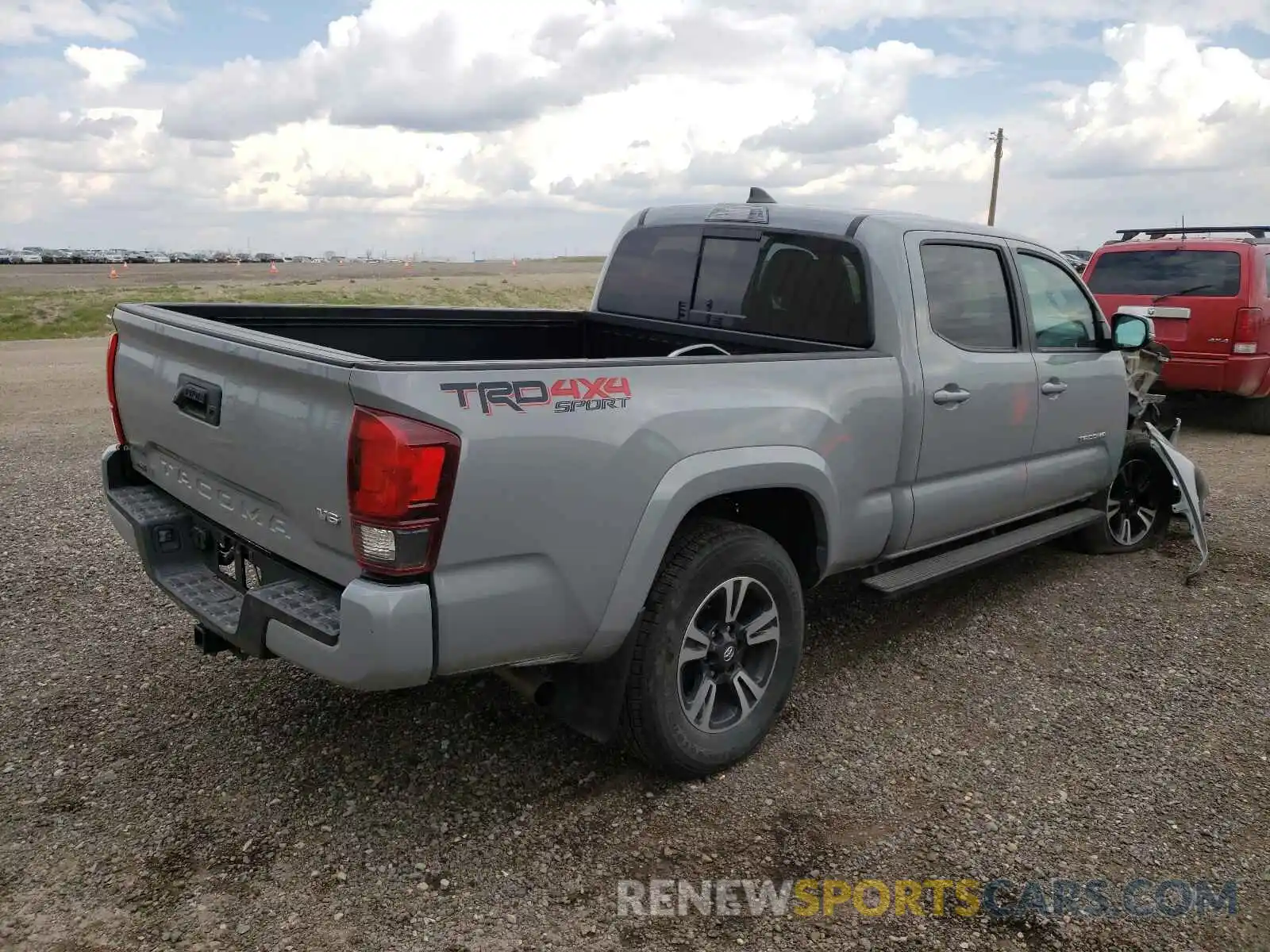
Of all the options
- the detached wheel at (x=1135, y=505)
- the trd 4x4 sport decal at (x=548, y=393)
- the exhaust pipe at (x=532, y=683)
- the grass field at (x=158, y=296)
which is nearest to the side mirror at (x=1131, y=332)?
the detached wheel at (x=1135, y=505)

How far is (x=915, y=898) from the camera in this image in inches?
112

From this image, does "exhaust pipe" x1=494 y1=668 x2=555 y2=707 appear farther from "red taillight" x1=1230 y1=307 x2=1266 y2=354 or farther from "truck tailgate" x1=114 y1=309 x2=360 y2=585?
"red taillight" x1=1230 y1=307 x2=1266 y2=354

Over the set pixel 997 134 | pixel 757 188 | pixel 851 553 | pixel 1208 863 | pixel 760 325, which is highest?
pixel 997 134

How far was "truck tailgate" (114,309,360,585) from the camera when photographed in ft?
8.62

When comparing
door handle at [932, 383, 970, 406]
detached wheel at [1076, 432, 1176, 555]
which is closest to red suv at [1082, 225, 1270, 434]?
detached wheel at [1076, 432, 1176, 555]

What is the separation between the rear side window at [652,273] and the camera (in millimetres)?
4621

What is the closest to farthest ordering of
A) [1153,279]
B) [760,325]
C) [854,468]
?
[854,468], [760,325], [1153,279]

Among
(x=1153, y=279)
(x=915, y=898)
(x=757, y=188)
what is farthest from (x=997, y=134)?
(x=915, y=898)

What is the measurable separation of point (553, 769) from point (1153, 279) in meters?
8.93

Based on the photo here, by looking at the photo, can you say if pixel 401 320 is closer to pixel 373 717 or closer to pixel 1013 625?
pixel 373 717

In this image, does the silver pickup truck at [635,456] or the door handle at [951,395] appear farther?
the door handle at [951,395]

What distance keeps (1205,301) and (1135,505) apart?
14.7ft

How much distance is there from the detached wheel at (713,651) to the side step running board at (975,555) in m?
0.60

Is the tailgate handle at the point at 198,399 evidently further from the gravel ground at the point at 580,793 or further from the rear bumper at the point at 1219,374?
the rear bumper at the point at 1219,374
